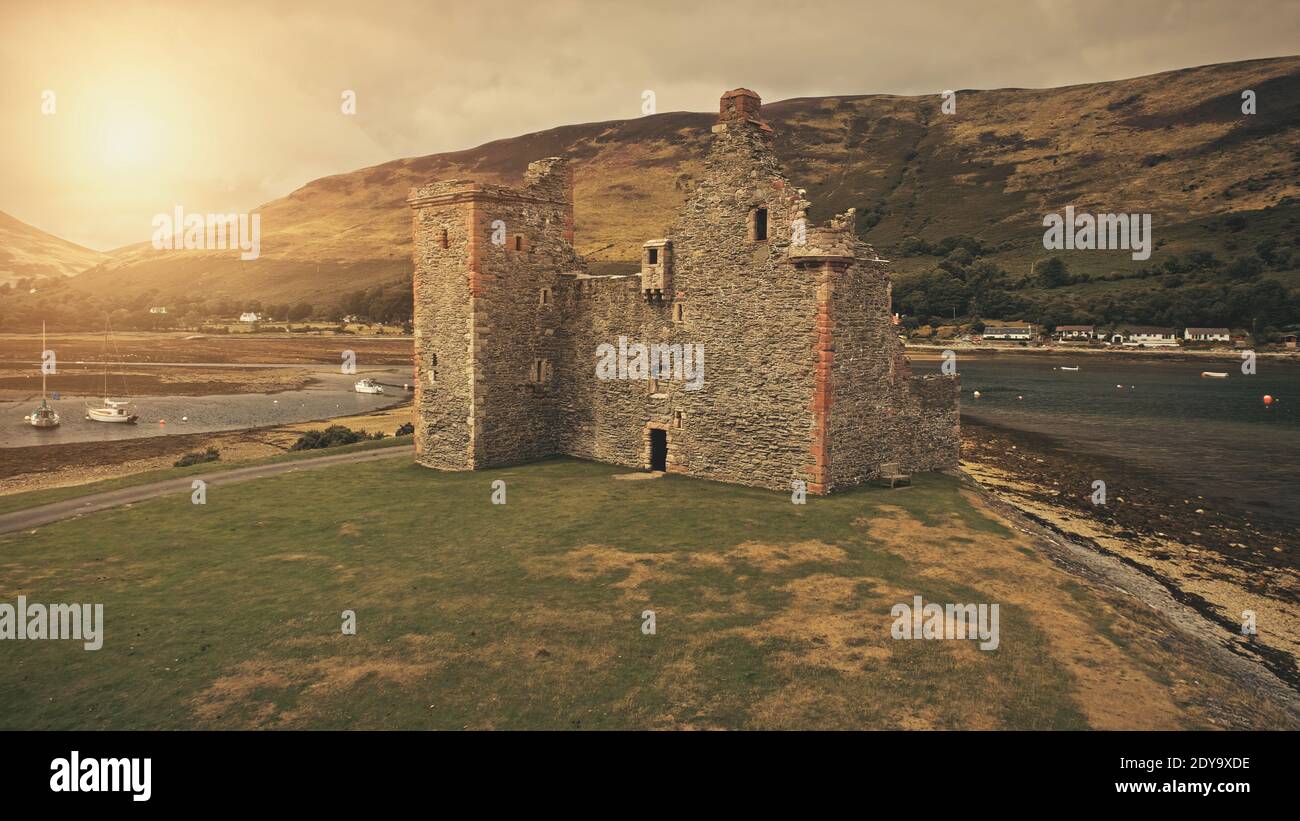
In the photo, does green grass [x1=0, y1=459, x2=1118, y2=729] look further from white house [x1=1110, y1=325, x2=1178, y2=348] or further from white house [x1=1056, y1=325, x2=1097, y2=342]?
white house [x1=1110, y1=325, x2=1178, y2=348]

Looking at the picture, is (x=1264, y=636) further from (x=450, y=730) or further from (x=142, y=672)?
(x=142, y=672)

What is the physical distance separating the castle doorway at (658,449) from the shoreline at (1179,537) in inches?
601

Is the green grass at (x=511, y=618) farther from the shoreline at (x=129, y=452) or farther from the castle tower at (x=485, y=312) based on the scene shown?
the shoreline at (x=129, y=452)

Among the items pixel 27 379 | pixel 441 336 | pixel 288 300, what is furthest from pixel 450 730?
pixel 288 300

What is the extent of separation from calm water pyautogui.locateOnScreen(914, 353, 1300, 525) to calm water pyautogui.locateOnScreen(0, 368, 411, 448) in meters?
48.9

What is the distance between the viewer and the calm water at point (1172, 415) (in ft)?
127

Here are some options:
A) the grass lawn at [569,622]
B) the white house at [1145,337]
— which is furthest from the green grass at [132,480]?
the white house at [1145,337]

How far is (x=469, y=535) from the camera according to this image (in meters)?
20.1

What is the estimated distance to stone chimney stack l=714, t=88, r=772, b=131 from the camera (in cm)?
2433

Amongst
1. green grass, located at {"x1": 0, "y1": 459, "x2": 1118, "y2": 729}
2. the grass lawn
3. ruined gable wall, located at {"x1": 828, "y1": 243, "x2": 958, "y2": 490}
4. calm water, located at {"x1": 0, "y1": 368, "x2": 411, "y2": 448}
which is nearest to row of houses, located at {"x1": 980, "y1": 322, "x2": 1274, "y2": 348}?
calm water, located at {"x1": 0, "y1": 368, "x2": 411, "y2": 448}

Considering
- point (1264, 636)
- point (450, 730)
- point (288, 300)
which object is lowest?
point (1264, 636)

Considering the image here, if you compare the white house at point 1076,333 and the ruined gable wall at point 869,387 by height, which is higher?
the white house at point 1076,333

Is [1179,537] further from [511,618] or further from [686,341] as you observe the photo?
[511,618]
